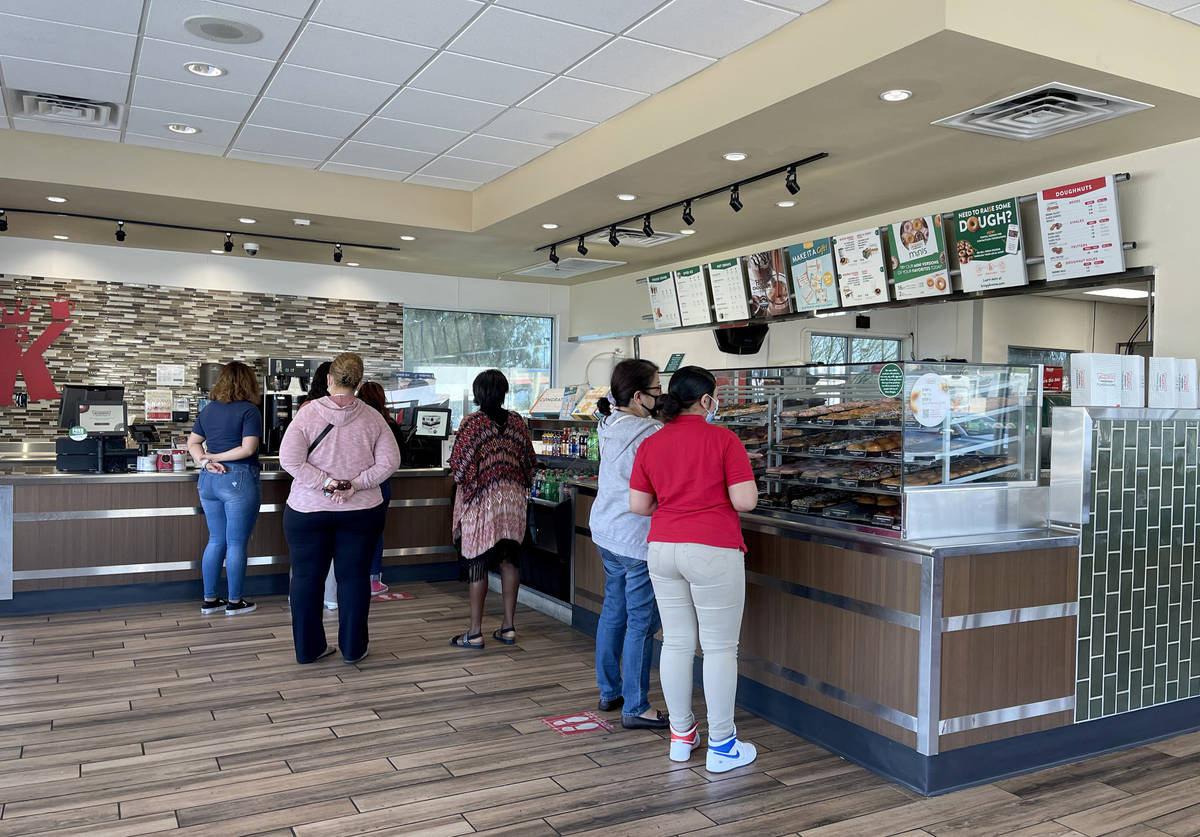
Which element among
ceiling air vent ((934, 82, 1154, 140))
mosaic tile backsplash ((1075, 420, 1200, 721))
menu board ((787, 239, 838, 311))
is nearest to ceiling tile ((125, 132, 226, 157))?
menu board ((787, 239, 838, 311))

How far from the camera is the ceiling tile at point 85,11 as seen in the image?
12.8 feet

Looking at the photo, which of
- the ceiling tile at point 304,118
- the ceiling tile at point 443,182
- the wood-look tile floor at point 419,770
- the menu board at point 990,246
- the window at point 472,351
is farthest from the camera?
the window at point 472,351

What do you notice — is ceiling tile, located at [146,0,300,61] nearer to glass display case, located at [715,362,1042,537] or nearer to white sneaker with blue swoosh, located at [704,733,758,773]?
glass display case, located at [715,362,1042,537]

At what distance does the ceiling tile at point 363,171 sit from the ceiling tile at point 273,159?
0.37ft

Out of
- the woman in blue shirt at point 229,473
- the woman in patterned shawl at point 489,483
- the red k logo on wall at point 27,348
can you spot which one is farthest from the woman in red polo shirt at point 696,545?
the red k logo on wall at point 27,348

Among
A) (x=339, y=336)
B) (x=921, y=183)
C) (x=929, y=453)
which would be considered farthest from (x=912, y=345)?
(x=339, y=336)

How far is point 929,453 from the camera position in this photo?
11.8ft

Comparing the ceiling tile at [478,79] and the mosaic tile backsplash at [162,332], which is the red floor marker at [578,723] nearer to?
the ceiling tile at [478,79]

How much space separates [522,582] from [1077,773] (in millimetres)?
3737

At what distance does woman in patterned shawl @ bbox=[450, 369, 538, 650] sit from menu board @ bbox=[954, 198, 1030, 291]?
266 centimetres

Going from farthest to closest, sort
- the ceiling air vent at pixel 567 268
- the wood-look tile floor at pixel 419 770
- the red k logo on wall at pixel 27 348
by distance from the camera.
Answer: the ceiling air vent at pixel 567 268 < the red k logo on wall at pixel 27 348 < the wood-look tile floor at pixel 419 770

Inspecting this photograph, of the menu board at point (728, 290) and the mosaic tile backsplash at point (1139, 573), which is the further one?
the menu board at point (728, 290)

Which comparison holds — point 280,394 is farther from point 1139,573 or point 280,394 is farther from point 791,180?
point 1139,573

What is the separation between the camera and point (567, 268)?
28.1 ft
